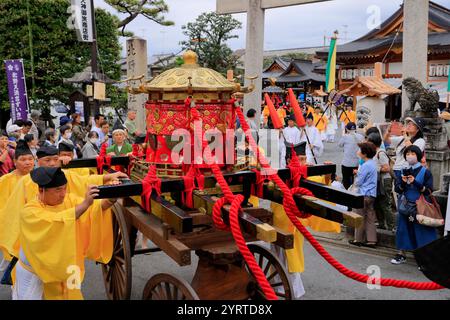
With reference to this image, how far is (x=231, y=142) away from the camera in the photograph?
12.6 feet

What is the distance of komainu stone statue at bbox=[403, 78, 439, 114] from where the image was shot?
25.7ft

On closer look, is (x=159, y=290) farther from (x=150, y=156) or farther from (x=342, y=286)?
(x=342, y=286)

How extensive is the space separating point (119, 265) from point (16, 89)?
9661 millimetres

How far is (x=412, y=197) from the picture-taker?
5.41 metres

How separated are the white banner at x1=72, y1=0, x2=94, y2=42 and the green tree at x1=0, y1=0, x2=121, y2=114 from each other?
4.78 m

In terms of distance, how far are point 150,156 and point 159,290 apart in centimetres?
122

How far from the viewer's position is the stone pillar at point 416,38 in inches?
376

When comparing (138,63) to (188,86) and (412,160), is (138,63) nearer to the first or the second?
(412,160)

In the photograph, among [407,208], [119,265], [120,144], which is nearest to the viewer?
[119,265]

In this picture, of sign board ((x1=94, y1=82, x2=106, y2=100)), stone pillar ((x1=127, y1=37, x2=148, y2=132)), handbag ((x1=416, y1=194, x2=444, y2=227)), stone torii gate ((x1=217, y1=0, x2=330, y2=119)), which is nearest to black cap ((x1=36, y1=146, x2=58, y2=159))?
handbag ((x1=416, y1=194, x2=444, y2=227))

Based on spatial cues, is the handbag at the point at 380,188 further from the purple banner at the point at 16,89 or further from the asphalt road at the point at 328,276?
the purple banner at the point at 16,89

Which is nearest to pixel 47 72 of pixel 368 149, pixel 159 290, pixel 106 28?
pixel 106 28

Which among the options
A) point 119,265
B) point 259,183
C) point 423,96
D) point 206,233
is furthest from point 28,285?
point 423,96

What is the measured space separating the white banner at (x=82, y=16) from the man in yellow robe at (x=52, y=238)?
33.8ft
